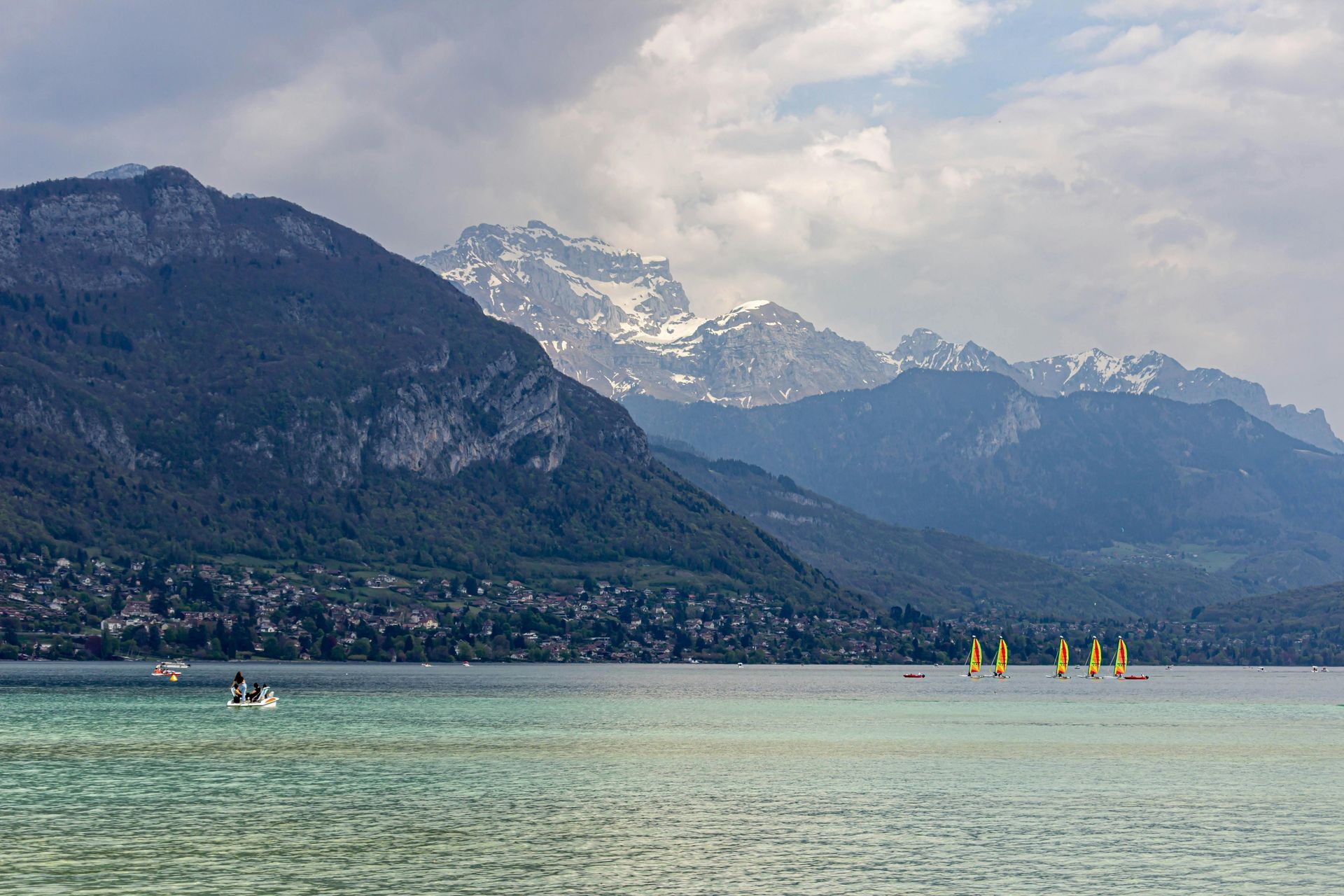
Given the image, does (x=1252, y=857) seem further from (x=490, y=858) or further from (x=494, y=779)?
(x=494, y=779)

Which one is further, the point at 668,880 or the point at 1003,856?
the point at 1003,856

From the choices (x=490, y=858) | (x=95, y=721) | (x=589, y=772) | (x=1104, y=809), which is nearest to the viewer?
(x=490, y=858)

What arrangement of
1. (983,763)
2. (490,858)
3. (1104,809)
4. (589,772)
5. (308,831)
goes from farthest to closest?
(983,763)
(589,772)
(1104,809)
(308,831)
(490,858)

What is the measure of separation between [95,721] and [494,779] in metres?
79.9

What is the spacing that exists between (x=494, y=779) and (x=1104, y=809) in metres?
50.8

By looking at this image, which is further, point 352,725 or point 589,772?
point 352,725

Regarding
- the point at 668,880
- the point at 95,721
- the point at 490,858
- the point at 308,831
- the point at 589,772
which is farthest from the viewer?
the point at 95,721

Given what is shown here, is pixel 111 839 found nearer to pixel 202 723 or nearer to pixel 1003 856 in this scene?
pixel 1003 856

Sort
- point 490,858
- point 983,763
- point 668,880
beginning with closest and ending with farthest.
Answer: point 668,880 → point 490,858 → point 983,763

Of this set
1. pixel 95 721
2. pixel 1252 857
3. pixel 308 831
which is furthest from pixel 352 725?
pixel 1252 857

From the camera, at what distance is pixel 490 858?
88812 mm

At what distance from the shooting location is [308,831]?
98.2 m

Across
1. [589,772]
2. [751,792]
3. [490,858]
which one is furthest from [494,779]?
[490,858]

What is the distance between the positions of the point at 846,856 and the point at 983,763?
213ft
